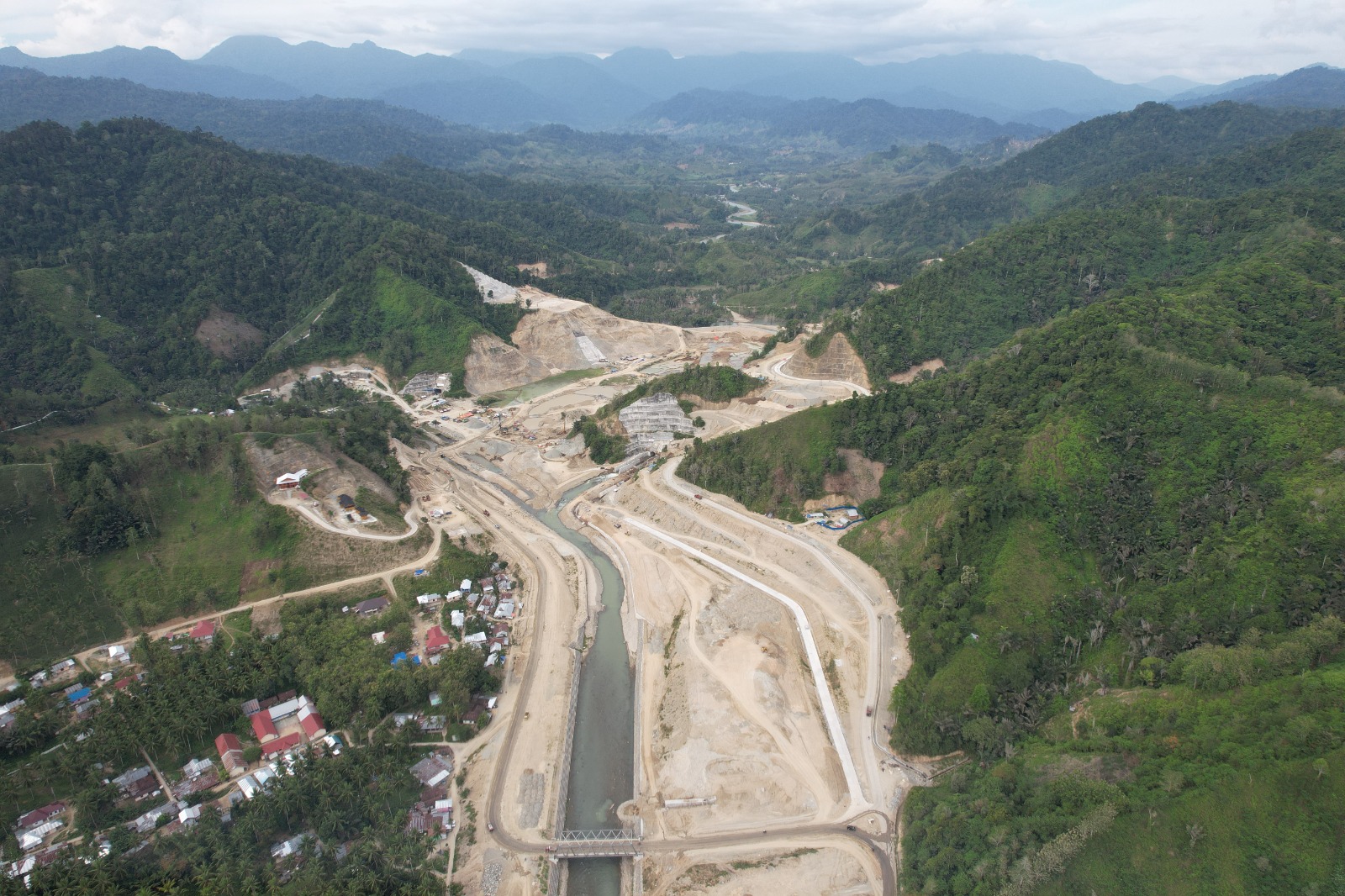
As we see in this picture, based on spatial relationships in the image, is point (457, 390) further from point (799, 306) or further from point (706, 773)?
point (706, 773)

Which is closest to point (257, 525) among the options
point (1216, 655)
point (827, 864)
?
point (827, 864)

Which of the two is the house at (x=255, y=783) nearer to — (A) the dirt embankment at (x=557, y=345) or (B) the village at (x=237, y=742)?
(B) the village at (x=237, y=742)

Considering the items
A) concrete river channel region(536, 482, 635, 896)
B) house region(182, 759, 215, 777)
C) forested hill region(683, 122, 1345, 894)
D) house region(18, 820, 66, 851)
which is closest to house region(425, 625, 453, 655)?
concrete river channel region(536, 482, 635, 896)

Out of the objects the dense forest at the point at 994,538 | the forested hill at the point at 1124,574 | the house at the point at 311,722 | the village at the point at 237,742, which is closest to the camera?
the forested hill at the point at 1124,574

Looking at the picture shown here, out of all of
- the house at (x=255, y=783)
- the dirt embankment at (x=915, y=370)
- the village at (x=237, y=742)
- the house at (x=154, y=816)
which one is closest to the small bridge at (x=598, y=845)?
the village at (x=237, y=742)

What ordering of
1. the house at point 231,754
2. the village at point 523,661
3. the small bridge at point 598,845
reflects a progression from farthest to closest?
1. the house at point 231,754
2. the village at point 523,661
3. the small bridge at point 598,845

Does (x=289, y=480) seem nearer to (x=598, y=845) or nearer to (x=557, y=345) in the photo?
(x=598, y=845)

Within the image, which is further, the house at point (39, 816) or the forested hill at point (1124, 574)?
the house at point (39, 816)

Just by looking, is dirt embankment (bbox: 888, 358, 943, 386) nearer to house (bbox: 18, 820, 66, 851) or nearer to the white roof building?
the white roof building
